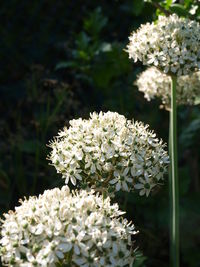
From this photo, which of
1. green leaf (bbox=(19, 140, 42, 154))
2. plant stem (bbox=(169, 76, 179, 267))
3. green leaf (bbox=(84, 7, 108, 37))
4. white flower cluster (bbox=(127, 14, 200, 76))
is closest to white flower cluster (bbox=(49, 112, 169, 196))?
plant stem (bbox=(169, 76, 179, 267))

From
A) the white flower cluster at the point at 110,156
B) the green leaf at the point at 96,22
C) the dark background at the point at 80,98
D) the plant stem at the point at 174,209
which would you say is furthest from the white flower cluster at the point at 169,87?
the green leaf at the point at 96,22

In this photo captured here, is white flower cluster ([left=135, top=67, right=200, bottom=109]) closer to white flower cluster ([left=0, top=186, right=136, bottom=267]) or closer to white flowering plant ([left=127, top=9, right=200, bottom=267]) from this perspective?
white flowering plant ([left=127, top=9, right=200, bottom=267])

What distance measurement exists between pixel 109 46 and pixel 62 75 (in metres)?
1.41

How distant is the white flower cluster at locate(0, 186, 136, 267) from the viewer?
75.0 inches

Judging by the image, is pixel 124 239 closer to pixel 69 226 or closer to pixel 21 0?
pixel 69 226

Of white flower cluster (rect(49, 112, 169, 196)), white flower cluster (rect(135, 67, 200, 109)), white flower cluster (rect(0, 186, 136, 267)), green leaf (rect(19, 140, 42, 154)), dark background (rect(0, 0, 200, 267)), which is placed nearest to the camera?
white flower cluster (rect(0, 186, 136, 267))

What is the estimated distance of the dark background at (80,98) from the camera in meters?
3.73

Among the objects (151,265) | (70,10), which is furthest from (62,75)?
(151,265)

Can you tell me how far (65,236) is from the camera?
6.31ft

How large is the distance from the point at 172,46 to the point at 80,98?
2.58 metres

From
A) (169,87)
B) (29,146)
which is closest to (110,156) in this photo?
(169,87)

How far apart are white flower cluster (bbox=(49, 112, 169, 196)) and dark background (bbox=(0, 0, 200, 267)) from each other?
19.8 inches

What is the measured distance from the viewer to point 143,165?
2266 millimetres

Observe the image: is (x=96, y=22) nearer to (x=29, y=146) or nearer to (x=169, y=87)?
(x=29, y=146)
